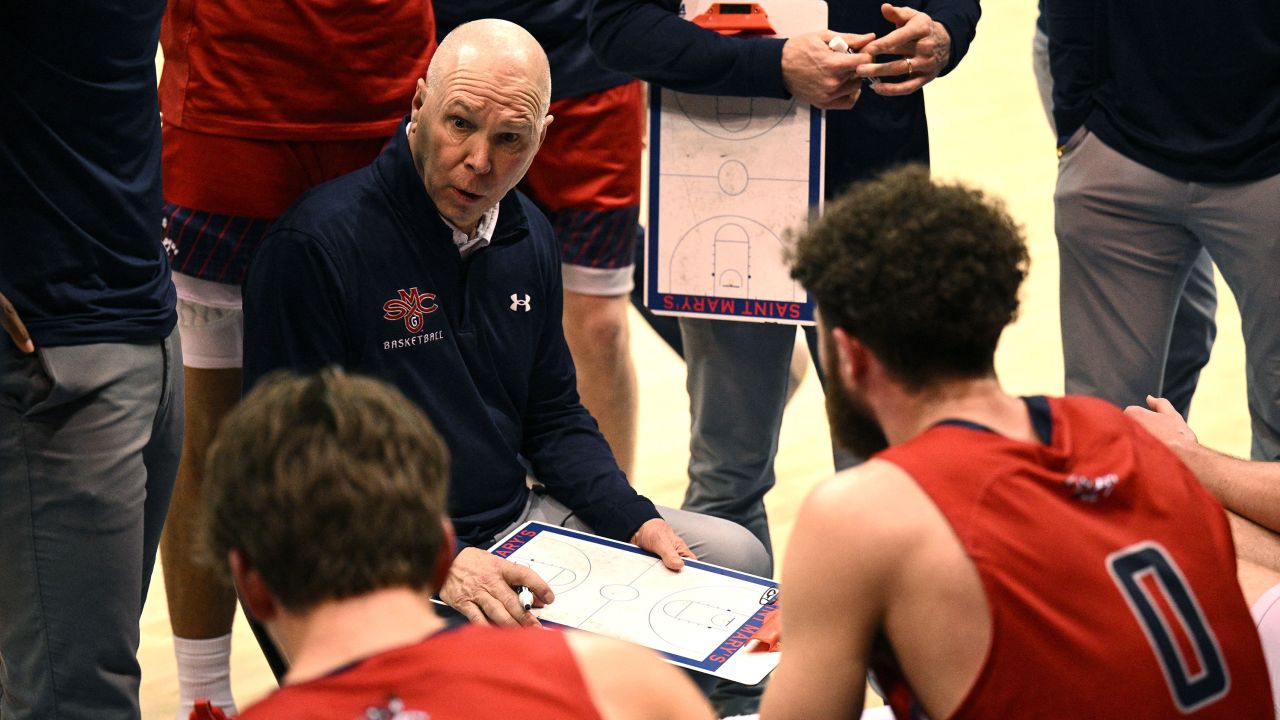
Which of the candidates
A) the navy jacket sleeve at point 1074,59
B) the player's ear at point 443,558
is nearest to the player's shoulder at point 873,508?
the player's ear at point 443,558

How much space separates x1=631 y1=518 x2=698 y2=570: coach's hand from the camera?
2.62m

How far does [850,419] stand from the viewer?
1.80 meters

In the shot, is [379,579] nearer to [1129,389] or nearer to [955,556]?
[955,556]

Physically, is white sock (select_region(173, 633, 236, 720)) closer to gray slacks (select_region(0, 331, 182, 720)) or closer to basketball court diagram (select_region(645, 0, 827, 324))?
gray slacks (select_region(0, 331, 182, 720))

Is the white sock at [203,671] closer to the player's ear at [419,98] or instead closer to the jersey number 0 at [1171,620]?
the player's ear at [419,98]

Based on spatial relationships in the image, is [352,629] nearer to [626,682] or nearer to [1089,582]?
[626,682]

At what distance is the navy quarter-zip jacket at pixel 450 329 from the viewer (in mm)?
2486

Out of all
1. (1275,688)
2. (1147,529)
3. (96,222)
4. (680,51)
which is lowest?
(1275,688)

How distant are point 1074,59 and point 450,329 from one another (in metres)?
1.55

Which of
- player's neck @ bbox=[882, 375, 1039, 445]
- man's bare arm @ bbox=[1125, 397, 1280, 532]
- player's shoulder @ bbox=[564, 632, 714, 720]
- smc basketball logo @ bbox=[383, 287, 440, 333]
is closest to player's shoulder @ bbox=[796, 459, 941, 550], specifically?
player's neck @ bbox=[882, 375, 1039, 445]

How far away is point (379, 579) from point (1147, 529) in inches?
31.0

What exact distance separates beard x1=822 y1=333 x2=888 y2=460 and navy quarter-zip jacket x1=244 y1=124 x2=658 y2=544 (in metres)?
0.93

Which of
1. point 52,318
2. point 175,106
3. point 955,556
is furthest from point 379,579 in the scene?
point 175,106

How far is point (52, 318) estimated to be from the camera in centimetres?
229
